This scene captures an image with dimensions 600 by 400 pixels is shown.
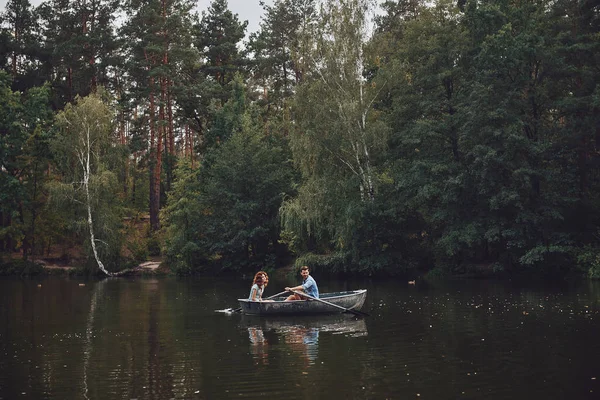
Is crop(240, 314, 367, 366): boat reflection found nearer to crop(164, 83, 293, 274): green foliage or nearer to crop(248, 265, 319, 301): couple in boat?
crop(248, 265, 319, 301): couple in boat

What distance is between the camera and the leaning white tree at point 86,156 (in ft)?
155

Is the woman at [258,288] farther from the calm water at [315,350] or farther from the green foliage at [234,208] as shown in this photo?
the green foliage at [234,208]

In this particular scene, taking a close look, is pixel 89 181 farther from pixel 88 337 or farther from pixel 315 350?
pixel 315 350

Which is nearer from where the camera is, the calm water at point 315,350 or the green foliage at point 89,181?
the calm water at point 315,350

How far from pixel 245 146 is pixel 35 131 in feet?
54.8

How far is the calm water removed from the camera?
36.8ft

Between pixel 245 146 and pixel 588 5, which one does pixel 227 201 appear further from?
pixel 588 5

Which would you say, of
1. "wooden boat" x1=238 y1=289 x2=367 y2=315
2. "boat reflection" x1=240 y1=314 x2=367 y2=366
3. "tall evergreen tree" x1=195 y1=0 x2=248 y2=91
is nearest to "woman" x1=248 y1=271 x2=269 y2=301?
"wooden boat" x1=238 y1=289 x2=367 y2=315

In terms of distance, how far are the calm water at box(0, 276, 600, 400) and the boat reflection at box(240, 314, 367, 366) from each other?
0.05 m

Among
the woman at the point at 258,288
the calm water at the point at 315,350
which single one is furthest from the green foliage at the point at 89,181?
the woman at the point at 258,288

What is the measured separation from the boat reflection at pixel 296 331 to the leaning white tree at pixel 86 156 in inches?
1114

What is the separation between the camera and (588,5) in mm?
35406

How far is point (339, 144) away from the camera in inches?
1569

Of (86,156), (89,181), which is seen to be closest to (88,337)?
(89,181)
